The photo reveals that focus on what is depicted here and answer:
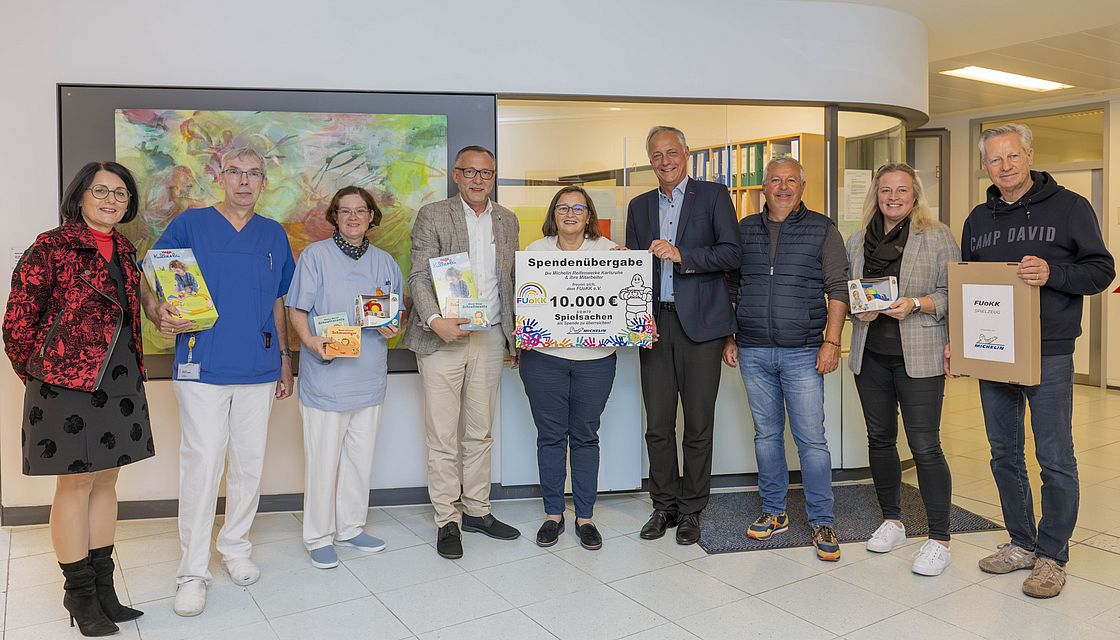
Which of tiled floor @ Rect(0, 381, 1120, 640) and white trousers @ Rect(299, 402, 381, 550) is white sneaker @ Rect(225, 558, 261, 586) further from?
white trousers @ Rect(299, 402, 381, 550)

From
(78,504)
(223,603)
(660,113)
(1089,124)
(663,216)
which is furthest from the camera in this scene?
(1089,124)

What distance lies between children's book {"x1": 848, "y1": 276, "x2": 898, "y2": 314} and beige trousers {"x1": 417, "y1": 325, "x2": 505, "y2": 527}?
1.53 meters

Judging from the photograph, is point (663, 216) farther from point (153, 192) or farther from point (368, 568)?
point (153, 192)

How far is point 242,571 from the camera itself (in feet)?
10.3

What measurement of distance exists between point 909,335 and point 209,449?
277cm

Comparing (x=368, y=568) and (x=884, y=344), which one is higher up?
(x=884, y=344)

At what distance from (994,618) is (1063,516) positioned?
21.7 inches

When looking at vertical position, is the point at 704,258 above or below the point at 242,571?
above

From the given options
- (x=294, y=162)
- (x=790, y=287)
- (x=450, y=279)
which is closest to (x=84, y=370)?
(x=450, y=279)

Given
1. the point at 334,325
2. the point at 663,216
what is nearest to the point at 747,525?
the point at 663,216

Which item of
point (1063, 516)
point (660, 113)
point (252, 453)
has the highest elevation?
point (660, 113)

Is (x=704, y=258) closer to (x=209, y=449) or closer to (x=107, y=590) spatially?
(x=209, y=449)

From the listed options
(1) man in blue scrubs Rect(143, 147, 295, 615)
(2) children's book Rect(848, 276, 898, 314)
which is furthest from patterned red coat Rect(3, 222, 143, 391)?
(2) children's book Rect(848, 276, 898, 314)

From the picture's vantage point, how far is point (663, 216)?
362cm
